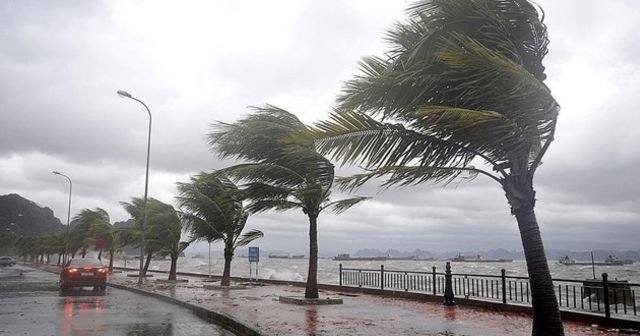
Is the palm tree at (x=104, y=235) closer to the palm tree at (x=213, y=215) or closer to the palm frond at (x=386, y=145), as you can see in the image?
the palm tree at (x=213, y=215)

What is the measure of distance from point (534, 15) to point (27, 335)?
10.4 meters

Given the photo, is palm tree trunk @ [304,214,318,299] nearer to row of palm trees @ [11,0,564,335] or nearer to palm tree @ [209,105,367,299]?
palm tree @ [209,105,367,299]

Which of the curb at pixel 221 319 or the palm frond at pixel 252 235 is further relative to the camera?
the palm frond at pixel 252 235

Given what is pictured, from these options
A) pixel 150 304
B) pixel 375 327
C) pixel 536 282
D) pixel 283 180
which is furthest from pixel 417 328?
pixel 150 304

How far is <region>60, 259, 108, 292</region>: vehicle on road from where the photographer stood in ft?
79.5

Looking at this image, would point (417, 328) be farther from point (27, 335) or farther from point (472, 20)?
point (27, 335)

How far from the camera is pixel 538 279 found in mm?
7176

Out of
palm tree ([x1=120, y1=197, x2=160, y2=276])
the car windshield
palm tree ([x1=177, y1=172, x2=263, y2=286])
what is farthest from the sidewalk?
palm tree ([x1=120, y1=197, x2=160, y2=276])

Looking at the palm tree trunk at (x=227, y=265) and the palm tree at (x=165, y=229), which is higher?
the palm tree at (x=165, y=229)

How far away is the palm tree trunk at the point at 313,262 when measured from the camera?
16.9 metres

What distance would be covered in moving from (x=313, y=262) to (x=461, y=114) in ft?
36.3

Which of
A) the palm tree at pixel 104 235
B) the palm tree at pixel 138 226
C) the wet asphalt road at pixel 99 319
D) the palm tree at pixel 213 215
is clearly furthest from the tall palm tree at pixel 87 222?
the wet asphalt road at pixel 99 319

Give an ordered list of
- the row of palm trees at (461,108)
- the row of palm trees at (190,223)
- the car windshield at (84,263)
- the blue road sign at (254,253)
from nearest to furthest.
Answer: the row of palm trees at (461,108) < the row of palm trees at (190,223) < the car windshield at (84,263) < the blue road sign at (254,253)

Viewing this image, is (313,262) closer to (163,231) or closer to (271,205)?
(271,205)
